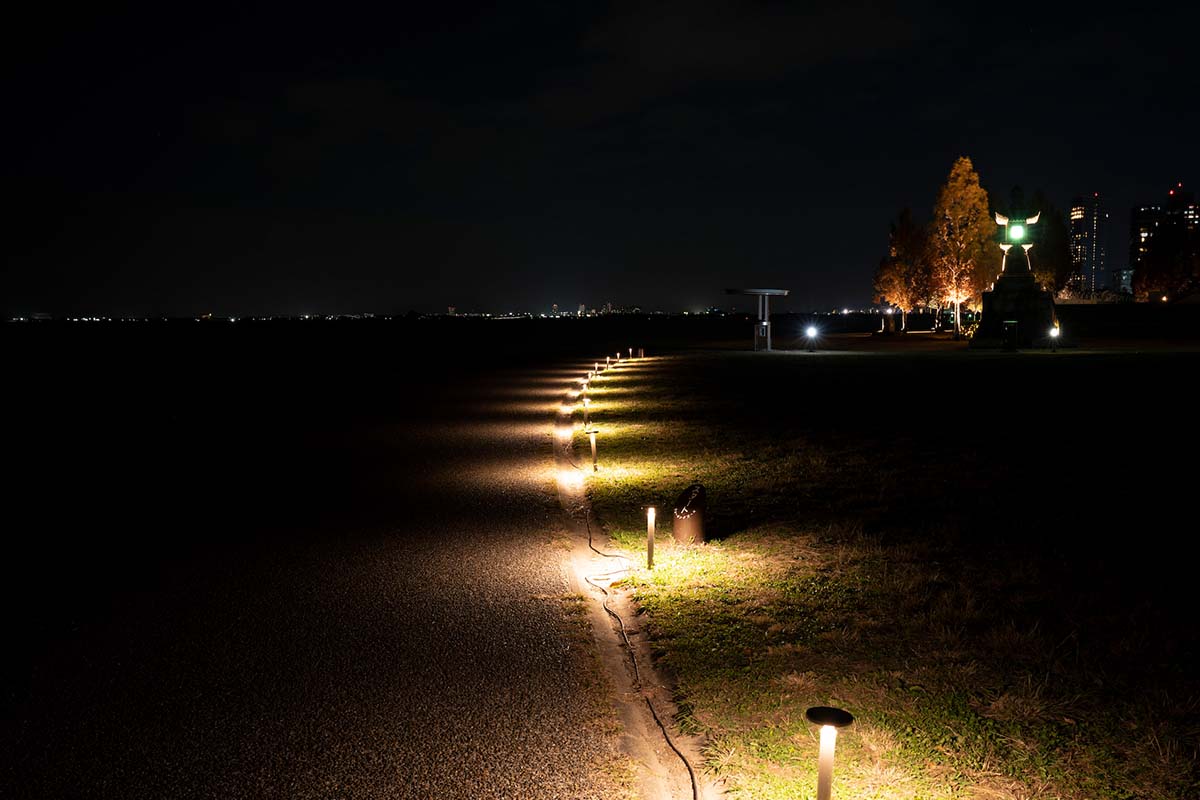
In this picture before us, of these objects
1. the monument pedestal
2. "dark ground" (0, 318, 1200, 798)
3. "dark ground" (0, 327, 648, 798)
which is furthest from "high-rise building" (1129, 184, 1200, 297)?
"dark ground" (0, 327, 648, 798)

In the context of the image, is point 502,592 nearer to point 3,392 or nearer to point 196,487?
point 196,487

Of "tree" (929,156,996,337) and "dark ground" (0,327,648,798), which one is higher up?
"tree" (929,156,996,337)

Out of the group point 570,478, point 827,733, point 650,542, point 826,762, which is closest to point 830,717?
point 827,733

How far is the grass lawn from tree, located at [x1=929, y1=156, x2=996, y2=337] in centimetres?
4357

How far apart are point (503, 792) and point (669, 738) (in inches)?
43.4

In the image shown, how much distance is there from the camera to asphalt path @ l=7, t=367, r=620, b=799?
15.0ft

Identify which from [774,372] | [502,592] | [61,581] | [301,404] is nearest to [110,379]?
[301,404]

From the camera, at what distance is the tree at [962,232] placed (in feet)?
189

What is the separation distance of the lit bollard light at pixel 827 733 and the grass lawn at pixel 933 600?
0.58m

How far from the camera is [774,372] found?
33.2 meters

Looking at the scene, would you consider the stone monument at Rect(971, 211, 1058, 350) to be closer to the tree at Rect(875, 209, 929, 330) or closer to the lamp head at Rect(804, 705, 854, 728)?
the tree at Rect(875, 209, 929, 330)

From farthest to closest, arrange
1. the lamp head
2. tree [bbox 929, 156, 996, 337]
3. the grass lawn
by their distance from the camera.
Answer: tree [bbox 929, 156, 996, 337] < the grass lawn < the lamp head

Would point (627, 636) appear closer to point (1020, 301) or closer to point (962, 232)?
point (1020, 301)

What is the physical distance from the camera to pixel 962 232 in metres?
58.2
